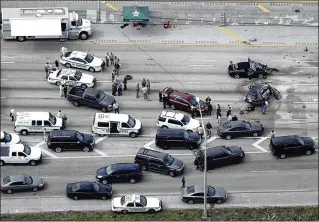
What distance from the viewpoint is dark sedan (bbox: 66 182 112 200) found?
6438 centimetres

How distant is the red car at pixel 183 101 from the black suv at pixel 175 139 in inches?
185

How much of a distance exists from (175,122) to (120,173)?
8844mm

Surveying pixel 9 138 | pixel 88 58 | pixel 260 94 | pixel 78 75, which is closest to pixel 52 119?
pixel 9 138

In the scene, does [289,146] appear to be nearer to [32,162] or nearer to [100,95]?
[100,95]

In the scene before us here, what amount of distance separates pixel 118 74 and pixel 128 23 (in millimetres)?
10321

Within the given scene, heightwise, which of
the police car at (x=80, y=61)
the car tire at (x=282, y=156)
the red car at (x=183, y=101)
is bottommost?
the car tire at (x=282, y=156)

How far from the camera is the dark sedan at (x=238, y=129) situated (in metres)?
72.4

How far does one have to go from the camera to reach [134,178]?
66.6 metres

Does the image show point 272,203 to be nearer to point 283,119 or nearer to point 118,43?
point 283,119

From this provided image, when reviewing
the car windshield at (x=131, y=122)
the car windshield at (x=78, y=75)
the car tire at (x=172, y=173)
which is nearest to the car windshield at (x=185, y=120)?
the car windshield at (x=131, y=122)

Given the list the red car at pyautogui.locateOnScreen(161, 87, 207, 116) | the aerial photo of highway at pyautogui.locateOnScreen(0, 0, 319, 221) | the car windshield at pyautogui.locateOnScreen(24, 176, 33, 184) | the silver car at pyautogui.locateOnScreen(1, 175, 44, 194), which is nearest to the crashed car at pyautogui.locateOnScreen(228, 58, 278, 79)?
the aerial photo of highway at pyautogui.locateOnScreen(0, 0, 319, 221)

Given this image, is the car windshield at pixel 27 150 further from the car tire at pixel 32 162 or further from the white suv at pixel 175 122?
the white suv at pixel 175 122

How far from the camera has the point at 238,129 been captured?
238ft

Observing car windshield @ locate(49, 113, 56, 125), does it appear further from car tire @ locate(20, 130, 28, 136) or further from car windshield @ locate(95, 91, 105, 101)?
car windshield @ locate(95, 91, 105, 101)
